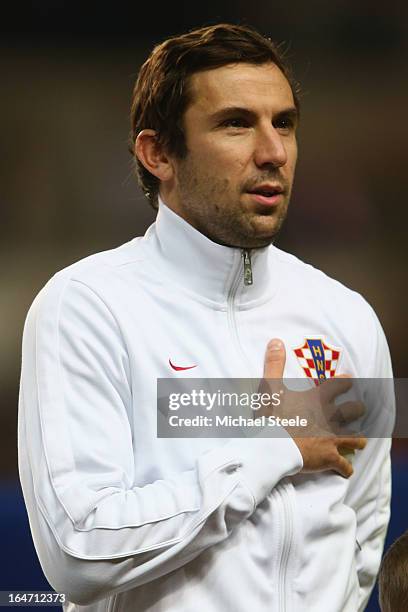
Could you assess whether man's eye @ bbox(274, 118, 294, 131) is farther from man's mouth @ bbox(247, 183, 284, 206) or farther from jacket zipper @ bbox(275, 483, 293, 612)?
jacket zipper @ bbox(275, 483, 293, 612)

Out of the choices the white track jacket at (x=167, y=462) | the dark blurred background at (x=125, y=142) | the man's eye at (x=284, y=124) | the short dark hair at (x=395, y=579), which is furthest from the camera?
the dark blurred background at (x=125, y=142)

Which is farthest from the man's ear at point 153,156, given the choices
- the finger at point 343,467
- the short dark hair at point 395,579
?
the short dark hair at point 395,579

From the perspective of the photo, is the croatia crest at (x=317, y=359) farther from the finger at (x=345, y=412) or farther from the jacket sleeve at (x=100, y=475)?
the jacket sleeve at (x=100, y=475)

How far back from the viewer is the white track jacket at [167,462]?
4.30 feet

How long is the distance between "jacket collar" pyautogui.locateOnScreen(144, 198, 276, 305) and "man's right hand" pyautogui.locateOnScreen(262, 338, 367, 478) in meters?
0.10

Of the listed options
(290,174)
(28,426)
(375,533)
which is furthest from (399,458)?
(28,426)

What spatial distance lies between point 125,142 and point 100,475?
936mm

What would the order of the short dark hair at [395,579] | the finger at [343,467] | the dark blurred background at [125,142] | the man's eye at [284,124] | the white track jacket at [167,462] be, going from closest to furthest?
the short dark hair at [395,579]
the white track jacket at [167,462]
the finger at [343,467]
the man's eye at [284,124]
the dark blurred background at [125,142]

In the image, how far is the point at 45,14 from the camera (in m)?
2.10

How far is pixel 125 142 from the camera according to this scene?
82.0 inches

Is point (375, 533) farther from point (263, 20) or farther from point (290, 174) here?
point (263, 20)

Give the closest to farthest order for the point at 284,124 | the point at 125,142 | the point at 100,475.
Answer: the point at 100,475 < the point at 284,124 < the point at 125,142

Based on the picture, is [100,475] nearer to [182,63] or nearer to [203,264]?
[203,264]

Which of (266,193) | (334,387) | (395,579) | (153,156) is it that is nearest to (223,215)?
(266,193)
